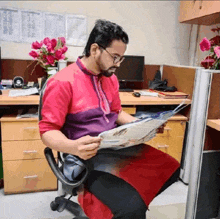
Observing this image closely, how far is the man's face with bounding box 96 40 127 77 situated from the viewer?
1040 millimetres

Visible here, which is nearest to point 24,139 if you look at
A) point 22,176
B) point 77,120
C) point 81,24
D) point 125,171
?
point 22,176

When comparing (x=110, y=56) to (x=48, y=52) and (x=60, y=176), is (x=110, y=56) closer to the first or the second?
(x=60, y=176)

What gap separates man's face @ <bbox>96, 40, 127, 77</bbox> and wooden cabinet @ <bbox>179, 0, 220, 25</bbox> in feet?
3.62

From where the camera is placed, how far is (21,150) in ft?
5.68

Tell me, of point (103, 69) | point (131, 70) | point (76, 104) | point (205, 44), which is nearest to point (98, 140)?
point (76, 104)

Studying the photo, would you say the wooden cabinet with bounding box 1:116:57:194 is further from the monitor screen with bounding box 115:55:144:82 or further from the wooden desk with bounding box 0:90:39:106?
the monitor screen with bounding box 115:55:144:82

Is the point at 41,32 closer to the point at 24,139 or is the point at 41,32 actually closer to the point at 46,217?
the point at 24,139

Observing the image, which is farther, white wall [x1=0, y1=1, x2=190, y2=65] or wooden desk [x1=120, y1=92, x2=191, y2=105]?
white wall [x1=0, y1=1, x2=190, y2=65]

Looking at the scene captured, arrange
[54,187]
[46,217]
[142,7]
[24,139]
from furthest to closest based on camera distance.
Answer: [142,7] → [54,187] → [24,139] → [46,217]

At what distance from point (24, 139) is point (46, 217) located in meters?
0.57

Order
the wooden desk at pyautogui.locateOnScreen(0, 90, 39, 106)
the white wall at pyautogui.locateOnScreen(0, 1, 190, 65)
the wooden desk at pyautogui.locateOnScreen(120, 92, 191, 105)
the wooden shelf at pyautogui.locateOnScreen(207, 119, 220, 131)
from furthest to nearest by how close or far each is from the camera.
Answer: the white wall at pyautogui.locateOnScreen(0, 1, 190, 65) < the wooden desk at pyautogui.locateOnScreen(120, 92, 191, 105) < the wooden desk at pyautogui.locateOnScreen(0, 90, 39, 106) < the wooden shelf at pyautogui.locateOnScreen(207, 119, 220, 131)

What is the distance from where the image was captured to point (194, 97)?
1892mm

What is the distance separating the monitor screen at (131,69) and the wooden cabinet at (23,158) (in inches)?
38.6

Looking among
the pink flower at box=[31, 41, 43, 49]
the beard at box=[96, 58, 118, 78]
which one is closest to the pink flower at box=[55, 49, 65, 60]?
the pink flower at box=[31, 41, 43, 49]
